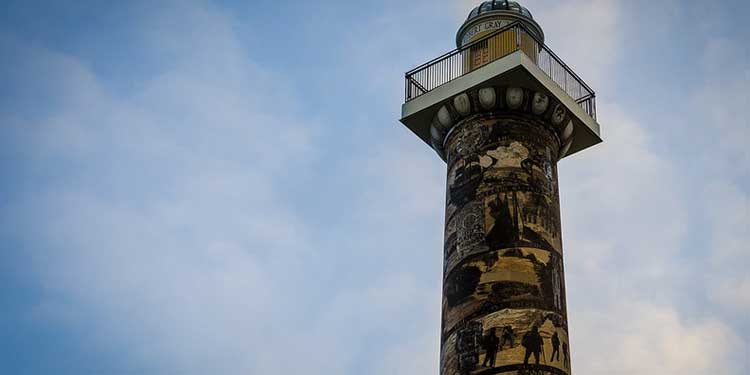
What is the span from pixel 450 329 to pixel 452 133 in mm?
3297

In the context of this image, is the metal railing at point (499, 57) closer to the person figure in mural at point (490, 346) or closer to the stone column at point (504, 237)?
the stone column at point (504, 237)

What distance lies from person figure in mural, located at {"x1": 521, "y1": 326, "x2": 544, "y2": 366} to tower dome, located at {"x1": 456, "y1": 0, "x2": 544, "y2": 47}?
5.48 m

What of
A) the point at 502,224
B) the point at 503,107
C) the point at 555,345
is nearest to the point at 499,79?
the point at 503,107

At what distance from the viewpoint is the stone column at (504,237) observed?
14750 mm

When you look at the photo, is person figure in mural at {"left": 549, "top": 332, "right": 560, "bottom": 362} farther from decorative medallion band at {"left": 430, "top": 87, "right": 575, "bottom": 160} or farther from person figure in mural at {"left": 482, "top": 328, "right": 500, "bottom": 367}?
decorative medallion band at {"left": 430, "top": 87, "right": 575, "bottom": 160}

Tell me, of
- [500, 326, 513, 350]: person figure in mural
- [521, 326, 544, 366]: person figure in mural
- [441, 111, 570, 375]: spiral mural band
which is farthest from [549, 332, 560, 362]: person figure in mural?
[500, 326, 513, 350]: person figure in mural

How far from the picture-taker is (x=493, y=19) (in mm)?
18250

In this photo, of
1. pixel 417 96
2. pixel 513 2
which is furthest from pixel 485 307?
pixel 513 2

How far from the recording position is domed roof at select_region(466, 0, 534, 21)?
18.4 meters

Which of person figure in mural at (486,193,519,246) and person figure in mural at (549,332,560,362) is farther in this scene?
person figure in mural at (486,193,519,246)

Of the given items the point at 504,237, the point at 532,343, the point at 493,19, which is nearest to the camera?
the point at 532,343

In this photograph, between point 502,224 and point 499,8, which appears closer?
point 502,224

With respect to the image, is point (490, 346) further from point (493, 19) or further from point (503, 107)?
point (493, 19)

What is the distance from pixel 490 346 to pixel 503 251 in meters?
1.40
